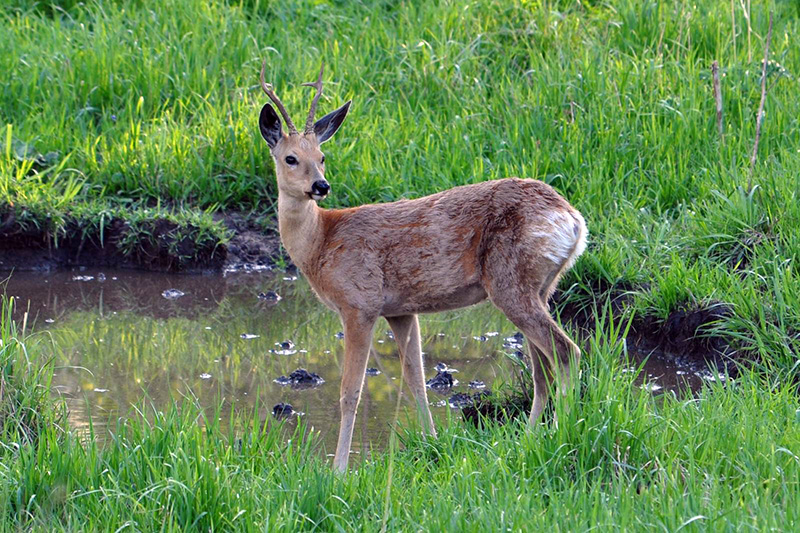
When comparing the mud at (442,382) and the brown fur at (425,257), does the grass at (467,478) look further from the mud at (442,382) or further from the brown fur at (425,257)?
the mud at (442,382)

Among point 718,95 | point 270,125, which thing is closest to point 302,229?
point 270,125

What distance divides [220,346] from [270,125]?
1619mm

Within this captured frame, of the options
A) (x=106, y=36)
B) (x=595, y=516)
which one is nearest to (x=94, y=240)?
(x=106, y=36)

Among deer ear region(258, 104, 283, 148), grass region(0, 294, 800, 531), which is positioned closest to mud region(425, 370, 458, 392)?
grass region(0, 294, 800, 531)

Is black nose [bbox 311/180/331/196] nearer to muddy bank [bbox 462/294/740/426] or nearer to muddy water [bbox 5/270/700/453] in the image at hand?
muddy water [bbox 5/270/700/453]

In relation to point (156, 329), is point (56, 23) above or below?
above

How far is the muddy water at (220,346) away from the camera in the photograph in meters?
6.04

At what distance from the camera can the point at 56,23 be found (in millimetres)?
10844

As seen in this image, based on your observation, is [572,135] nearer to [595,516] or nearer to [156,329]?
[156,329]

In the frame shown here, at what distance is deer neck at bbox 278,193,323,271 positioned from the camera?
19.8ft

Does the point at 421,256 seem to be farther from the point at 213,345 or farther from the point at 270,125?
the point at 213,345

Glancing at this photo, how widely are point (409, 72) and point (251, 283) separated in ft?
9.23

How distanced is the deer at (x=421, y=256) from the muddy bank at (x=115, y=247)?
2.54 m

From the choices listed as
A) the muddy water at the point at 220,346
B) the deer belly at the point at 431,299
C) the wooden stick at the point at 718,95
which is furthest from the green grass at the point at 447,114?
the deer belly at the point at 431,299
